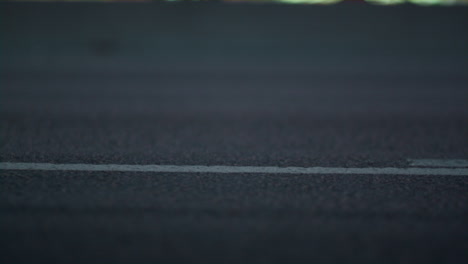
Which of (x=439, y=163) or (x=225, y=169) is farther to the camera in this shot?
(x=439, y=163)

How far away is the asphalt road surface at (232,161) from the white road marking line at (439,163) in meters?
0.02

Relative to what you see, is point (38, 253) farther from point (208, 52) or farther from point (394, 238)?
point (208, 52)

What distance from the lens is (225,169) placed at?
3074mm

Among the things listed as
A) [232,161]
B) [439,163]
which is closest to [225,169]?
[232,161]

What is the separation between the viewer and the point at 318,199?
2512 millimetres

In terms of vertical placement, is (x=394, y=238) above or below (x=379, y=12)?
below

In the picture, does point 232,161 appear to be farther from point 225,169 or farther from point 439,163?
point 439,163

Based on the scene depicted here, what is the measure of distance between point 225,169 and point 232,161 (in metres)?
0.23

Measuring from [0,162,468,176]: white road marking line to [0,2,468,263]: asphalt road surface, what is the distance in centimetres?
3

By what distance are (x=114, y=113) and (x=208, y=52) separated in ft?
26.4

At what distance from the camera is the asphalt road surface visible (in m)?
2.02

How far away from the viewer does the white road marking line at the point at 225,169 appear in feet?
9.89

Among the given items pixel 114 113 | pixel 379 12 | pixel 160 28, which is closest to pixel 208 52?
pixel 160 28

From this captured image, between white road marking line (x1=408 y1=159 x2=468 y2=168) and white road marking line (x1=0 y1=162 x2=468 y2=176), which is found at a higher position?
white road marking line (x1=408 y1=159 x2=468 y2=168)
